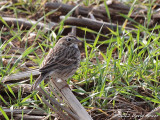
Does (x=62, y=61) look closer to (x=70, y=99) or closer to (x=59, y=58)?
(x=59, y=58)

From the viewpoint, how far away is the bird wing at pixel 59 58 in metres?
5.28

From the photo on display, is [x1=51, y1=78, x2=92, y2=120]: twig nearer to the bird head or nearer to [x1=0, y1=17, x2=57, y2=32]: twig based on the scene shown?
the bird head

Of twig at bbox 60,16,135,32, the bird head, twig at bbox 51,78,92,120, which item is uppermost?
the bird head

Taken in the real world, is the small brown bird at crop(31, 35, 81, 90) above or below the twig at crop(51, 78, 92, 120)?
above

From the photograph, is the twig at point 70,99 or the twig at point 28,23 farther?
the twig at point 28,23

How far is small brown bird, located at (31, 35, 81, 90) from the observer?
5219mm

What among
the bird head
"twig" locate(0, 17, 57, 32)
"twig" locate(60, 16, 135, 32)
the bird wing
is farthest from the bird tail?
"twig" locate(60, 16, 135, 32)

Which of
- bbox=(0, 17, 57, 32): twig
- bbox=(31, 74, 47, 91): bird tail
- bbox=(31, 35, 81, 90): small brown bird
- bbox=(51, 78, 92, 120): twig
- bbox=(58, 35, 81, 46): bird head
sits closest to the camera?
bbox=(51, 78, 92, 120): twig

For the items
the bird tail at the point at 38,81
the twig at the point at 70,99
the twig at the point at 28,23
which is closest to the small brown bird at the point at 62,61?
the bird tail at the point at 38,81

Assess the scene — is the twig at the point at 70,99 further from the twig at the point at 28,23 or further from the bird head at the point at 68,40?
the twig at the point at 28,23

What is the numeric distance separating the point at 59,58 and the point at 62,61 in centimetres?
7

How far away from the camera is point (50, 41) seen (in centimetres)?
646

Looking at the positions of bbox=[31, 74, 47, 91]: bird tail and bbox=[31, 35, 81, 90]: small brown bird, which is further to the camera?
bbox=[31, 35, 81, 90]: small brown bird

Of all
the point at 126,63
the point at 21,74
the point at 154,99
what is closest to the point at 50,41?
the point at 21,74
